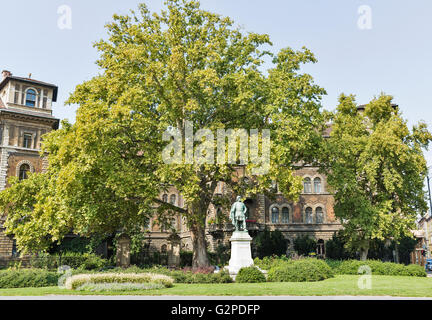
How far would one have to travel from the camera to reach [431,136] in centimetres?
3291

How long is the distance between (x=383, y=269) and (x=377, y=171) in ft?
35.3

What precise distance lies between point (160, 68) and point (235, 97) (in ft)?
17.3

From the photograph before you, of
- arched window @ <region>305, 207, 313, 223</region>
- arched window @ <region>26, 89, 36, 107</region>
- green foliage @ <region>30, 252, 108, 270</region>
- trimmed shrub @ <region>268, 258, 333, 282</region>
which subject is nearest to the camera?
trimmed shrub @ <region>268, 258, 333, 282</region>

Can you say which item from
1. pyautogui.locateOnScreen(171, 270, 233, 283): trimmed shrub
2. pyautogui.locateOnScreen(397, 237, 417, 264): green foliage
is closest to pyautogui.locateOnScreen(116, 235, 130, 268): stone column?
pyautogui.locateOnScreen(171, 270, 233, 283): trimmed shrub

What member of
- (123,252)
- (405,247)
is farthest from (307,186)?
(123,252)

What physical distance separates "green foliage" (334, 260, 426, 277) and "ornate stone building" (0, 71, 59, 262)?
2992 centimetres

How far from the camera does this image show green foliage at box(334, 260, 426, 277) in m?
24.0

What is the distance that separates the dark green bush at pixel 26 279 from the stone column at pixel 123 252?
37.9ft

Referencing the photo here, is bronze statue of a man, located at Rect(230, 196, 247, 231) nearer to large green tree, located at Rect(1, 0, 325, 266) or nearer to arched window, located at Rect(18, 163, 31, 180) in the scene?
large green tree, located at Rect(1, 0, 325, 266)

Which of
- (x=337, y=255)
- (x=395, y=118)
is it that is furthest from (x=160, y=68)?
(x=337, y=255)

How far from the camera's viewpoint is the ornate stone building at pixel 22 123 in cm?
3884

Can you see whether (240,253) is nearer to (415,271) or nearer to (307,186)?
(415,271)

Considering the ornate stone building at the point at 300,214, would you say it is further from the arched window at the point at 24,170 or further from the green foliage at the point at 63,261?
the green foliage at the point at 63,261

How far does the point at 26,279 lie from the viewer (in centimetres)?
1802
